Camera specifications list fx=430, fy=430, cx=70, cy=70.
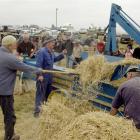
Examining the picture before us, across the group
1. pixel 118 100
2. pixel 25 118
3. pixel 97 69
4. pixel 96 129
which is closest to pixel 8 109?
pixel 97 69

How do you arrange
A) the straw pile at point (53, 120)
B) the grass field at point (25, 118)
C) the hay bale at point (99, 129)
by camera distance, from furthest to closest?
1. the grass field at point (25, 118)
2. the straw pile at point (53, 120)
3. the hay bale at point (99, 129)

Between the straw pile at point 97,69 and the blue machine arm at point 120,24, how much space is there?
2724mm

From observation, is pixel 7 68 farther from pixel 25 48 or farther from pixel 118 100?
pixel 25 48

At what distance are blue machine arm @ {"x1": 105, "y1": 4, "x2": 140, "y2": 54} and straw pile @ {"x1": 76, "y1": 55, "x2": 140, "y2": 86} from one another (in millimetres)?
2724

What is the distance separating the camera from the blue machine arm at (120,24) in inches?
465

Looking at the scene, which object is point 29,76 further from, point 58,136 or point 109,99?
point 58,136

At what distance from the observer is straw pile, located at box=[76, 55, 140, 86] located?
891cm

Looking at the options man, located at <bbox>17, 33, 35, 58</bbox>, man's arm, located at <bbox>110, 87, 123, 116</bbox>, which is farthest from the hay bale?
man, located at <bbox>17, 33, 35, 58</bbox>

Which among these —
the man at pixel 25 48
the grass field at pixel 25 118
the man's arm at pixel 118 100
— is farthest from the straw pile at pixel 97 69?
the man at pixel 25 48

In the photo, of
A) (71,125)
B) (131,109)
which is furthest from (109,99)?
(71,125)

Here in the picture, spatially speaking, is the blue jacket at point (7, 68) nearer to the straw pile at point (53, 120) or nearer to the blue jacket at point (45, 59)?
the straw pile at point (53, 120)

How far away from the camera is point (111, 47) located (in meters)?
12.5

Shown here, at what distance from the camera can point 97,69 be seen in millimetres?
9070

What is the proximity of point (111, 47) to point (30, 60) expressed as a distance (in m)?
2.55
